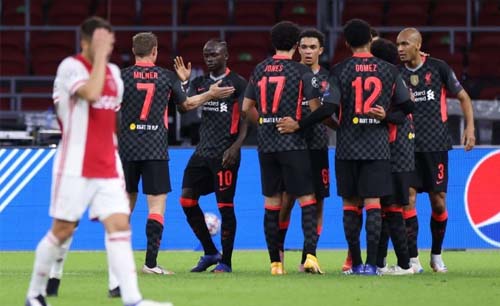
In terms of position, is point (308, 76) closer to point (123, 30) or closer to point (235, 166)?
point (235, 166)

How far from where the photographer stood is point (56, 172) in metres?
8.55

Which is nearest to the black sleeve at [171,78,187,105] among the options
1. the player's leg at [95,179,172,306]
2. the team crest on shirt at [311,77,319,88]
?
the team crest on shirt at [311,77,319,88]

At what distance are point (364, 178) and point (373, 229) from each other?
1.45ft

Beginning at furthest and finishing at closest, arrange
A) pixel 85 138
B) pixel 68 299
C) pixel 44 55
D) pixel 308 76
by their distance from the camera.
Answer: pixel 44 55 < pixel 308 76 < pixel 68 299 < pixel 85 138

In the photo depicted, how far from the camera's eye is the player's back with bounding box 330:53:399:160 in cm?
1174

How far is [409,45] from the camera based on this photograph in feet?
41.7

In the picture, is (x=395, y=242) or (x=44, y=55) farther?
(x=44, y=55)

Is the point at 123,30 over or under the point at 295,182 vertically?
over

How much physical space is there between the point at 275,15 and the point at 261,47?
1.35 meters

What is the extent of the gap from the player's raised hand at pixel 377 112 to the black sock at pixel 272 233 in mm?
1269

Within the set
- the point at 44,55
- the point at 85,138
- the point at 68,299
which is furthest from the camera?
the point at 44,55

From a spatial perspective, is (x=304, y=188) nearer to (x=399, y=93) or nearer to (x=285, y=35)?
(x=399, y=93)

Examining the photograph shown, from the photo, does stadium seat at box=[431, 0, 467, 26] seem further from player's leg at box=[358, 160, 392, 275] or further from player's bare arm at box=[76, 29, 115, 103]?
player's bare arm at box=[76, 29, 115, 103]

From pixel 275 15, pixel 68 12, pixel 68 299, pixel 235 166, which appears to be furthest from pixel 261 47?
pixel 68 299
